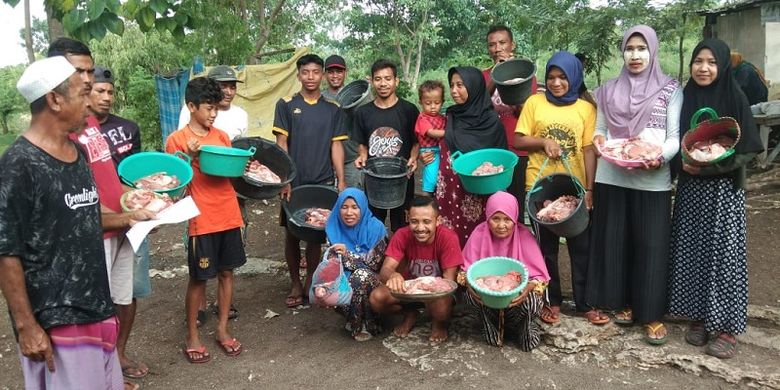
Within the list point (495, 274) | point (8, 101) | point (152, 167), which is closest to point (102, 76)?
point (152, 167)

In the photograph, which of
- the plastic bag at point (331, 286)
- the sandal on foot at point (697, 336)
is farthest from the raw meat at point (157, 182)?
the sandal on foot at point (697, 336)

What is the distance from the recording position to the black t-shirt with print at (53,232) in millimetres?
2023

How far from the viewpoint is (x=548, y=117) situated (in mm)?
3783

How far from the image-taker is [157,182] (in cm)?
321

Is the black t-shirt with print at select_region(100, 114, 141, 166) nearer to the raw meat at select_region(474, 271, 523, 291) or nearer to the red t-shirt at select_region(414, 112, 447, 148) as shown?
the red t-shirt at select_region(414, 112, 447, 148)

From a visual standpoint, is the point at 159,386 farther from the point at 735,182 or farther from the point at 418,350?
the point at 735,182

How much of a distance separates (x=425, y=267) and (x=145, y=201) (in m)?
1.77

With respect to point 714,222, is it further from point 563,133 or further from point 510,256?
point 510,256

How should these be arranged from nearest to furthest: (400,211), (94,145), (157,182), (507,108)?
(94,145), (157,182), (507,108), (400,211)

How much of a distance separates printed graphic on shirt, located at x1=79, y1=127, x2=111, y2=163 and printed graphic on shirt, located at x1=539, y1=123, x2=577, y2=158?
8.20 feet

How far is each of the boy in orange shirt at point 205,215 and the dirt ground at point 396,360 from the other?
1.05 ft

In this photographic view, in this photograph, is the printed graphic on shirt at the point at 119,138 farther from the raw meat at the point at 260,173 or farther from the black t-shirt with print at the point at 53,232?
the black t-shirt with print at the point at 53,232

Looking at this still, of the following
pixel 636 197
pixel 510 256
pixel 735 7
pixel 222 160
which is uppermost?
pixel 735 7

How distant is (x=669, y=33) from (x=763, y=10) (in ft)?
7.77
